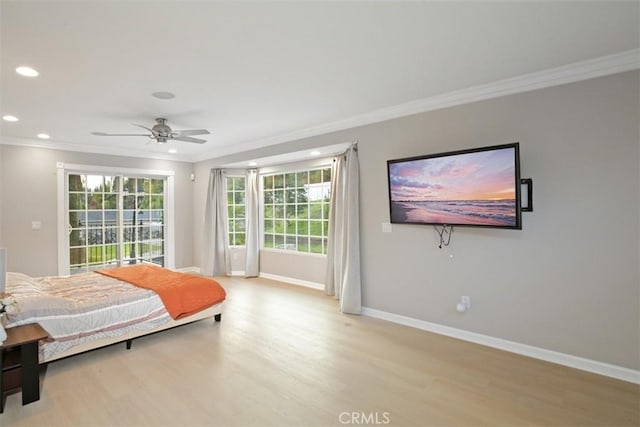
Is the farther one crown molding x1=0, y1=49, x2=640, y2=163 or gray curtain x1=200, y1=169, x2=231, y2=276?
gray curtain x1=200, y1=169, x2=231, y2=276

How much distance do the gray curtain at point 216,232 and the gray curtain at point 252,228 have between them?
50 cm

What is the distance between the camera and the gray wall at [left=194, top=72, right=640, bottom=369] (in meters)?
2.66

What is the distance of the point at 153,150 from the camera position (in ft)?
20.9

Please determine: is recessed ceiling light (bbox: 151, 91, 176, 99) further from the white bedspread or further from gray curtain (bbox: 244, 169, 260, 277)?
gray curtain (bbox: 244, 169, 260, 277)

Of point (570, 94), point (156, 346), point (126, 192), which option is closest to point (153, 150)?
point (126, 192)

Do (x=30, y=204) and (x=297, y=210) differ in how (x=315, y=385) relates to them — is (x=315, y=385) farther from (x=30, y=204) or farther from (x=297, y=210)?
(x=30, y=204)

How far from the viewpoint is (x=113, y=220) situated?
6227 millimetres

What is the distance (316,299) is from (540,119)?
3610mm

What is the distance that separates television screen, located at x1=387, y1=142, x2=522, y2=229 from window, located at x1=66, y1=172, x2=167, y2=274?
5.15 meters

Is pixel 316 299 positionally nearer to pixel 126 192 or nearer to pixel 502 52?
pixel 502 52

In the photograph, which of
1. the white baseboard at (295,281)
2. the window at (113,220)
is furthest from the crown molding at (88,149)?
the white baseboard at (295,281)

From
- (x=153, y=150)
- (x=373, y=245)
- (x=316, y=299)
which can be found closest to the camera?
(x=373, y=245)

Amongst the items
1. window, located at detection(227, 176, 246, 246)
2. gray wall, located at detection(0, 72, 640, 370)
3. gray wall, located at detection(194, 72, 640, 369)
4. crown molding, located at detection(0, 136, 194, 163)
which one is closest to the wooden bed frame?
gray wall, located at detection(0, 72, 640, 370)
